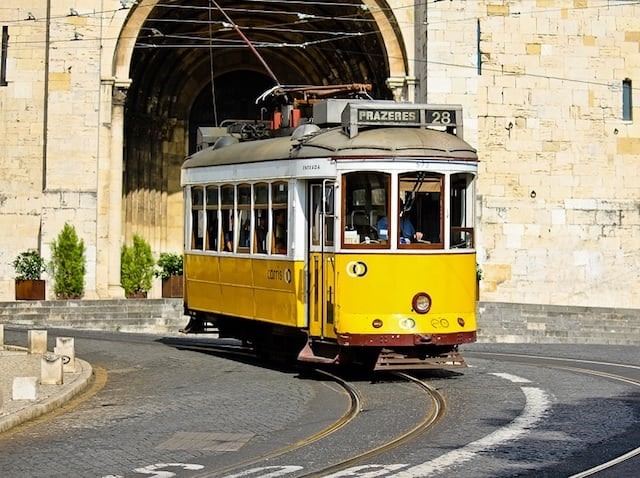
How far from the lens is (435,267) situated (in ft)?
52.4

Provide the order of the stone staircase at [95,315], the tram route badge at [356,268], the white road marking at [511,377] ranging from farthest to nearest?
1. the stone staircase at [95,315]
2. the white road marking at [511,377]
3. the tram route badge at [356,268]

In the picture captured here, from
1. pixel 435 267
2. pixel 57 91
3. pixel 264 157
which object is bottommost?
pixel 435 267

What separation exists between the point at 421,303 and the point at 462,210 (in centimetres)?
124

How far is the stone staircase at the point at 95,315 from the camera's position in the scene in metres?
28.7

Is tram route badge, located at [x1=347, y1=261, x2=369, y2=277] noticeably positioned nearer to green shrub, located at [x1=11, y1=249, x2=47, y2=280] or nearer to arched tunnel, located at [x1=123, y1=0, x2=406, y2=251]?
green shrub, located at [x1=11, y1=249, x2=47, y2=280]

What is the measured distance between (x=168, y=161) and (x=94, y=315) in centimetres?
1338

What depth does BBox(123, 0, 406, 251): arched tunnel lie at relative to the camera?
34969 mm

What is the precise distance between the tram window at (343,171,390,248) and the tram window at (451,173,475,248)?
83 cm

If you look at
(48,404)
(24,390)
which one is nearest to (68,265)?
(24,390)

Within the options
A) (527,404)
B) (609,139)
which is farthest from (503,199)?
(527,404)

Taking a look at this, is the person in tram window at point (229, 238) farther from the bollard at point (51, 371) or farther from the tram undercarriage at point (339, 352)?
the bollard at point (51, 371)

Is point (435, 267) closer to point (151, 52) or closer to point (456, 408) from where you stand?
point (456, 408)

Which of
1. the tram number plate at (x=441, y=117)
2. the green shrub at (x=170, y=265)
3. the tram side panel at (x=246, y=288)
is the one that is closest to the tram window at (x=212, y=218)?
the tram side panel at (x=246, y=288)

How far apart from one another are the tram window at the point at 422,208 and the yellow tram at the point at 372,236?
11 mm
